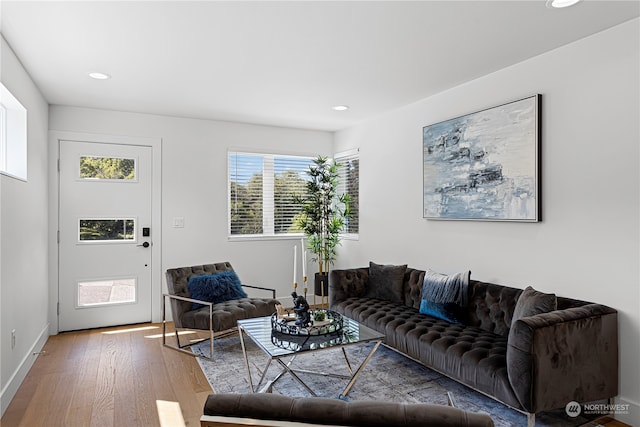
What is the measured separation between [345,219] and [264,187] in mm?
1234

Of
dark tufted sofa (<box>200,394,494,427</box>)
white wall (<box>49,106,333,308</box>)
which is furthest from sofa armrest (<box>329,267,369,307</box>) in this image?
dark tufted sofa (<box>200,394,494,427</box>)

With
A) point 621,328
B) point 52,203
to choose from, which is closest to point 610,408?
point 621,328

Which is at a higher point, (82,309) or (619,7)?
(619,7)

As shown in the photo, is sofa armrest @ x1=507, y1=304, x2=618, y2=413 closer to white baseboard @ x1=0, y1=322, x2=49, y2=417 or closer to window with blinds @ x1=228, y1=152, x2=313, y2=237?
white baseboard @ x1=0, y1=322, x2=49, y2=417

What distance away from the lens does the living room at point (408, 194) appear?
2576 millimetres

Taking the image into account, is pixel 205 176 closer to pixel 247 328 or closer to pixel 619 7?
pixel 247 328

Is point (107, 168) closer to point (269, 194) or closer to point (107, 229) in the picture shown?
point (107, 229)

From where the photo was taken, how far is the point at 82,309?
180 inches

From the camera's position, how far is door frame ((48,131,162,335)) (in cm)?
443

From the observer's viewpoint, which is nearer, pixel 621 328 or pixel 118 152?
pixel 621 328

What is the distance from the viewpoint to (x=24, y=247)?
3.30 meters

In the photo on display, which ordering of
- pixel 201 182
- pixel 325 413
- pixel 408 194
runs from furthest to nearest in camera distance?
pixel 201 182 < pixel 408 194 < pixel 325 413

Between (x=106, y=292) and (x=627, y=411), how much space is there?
4963 millimetres

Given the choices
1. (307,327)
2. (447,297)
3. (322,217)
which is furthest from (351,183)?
(307,327)
